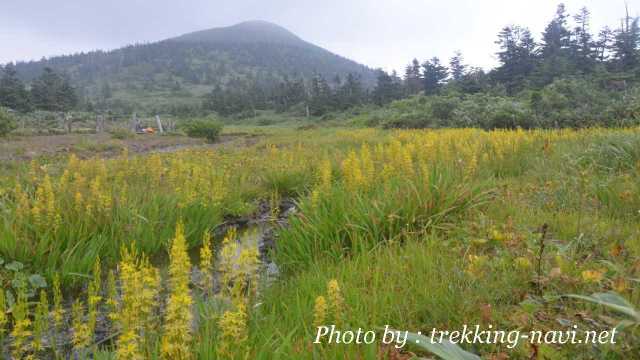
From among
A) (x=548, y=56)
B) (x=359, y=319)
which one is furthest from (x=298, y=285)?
(x=548, y=56)

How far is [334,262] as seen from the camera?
4031 millimetres

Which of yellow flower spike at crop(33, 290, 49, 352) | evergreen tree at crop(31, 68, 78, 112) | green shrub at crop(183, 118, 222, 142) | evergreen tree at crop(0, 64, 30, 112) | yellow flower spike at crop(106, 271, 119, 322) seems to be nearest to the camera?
yellow flower spike at crop(33, 290, 49, 352)

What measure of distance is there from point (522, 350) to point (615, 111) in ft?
70.7

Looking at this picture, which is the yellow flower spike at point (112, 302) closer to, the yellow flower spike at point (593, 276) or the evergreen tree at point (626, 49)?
the yellow flower spike at point (593, 276)

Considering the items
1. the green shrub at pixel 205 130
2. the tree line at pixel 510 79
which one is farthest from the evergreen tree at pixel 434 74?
the green shrub at pixel 205 130

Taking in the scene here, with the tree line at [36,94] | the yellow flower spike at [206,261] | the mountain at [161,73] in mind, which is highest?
the mountain at [161,73]

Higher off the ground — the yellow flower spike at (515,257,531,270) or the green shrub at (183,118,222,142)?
the green shrub at (183,118,222,142)

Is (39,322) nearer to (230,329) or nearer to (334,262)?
(230,329)

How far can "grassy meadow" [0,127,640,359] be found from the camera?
2275mm

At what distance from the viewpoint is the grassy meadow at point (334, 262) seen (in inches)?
89.6

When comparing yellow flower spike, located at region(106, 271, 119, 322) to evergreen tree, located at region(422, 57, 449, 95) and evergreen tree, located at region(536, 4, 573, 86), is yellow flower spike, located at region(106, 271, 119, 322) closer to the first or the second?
evergreen tree, located at region(536, 4, 573, 86)

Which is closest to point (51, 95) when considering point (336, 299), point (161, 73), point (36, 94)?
point (36, 94)

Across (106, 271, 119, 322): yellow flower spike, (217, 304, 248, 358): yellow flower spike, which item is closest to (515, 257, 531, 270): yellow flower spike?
(217, 304, 248, 358): yellow flower spike

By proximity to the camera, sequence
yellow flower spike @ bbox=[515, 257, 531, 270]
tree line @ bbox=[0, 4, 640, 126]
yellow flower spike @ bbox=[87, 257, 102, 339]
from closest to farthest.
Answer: yellow flower spike @ bbox=[87, 257, 102, 339]
yellow flower spike @ bbox=[515, 257, 531, 270]
tree line @ bbox=[0, 4, 640, 126]
